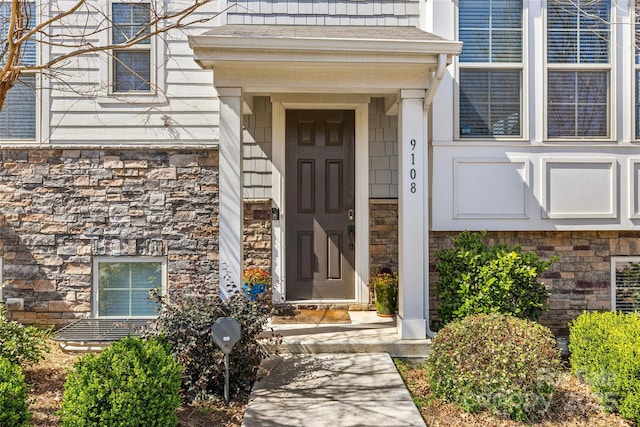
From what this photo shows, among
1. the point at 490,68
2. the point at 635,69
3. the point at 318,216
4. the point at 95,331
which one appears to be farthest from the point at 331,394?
the point at 635,69

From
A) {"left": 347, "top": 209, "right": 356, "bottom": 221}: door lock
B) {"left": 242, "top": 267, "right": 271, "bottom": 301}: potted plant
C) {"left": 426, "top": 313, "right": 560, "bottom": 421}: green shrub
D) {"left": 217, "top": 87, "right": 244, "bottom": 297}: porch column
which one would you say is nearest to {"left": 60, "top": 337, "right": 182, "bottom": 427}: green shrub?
{"left": 217, "top": 87, "right": 244, "bottom": 297}: porch column

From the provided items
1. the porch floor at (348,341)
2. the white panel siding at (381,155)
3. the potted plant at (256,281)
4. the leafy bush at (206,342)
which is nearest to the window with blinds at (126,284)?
the potted plant at (256,281)

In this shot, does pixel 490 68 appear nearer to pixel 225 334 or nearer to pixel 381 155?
pixel 381 155

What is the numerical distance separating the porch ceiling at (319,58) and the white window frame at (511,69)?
0.75 m

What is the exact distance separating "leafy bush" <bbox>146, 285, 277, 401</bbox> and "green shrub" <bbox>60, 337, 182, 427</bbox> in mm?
520

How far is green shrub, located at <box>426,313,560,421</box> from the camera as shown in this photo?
3225mm

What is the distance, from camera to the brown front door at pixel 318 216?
18.2 feet

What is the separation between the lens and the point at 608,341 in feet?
12.0

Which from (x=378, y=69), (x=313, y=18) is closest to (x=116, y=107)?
(x=313, y=18)

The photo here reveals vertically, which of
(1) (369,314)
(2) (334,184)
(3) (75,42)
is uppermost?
(3) (75,42)

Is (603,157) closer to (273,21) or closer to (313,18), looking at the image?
(313,18)

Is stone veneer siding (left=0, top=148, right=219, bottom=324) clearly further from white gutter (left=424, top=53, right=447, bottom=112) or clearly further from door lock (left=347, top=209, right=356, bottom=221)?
white gutter (left=424, top=53, right=447, bottom=112)

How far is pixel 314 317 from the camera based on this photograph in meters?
5.17

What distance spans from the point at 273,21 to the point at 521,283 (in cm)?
397
